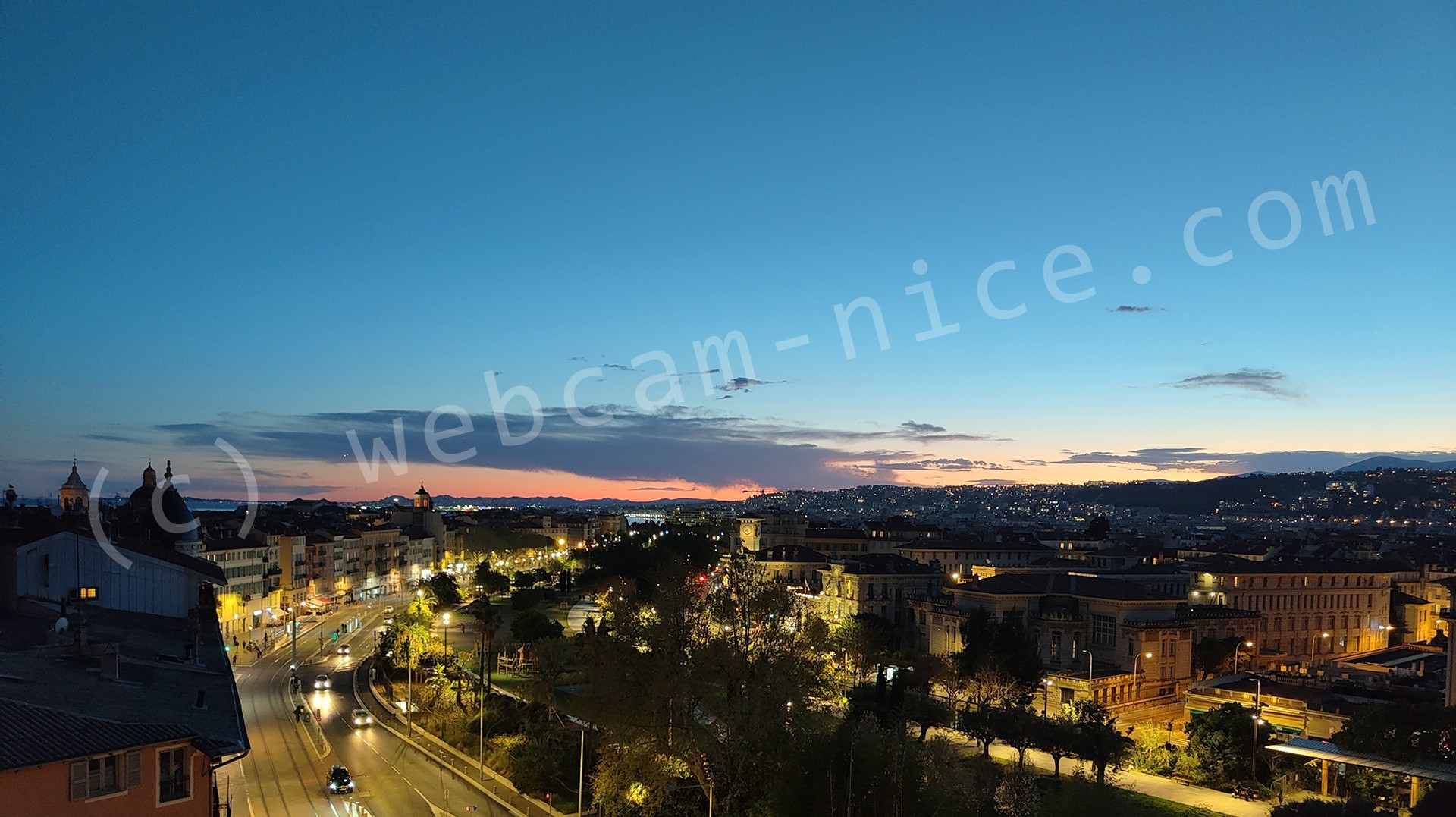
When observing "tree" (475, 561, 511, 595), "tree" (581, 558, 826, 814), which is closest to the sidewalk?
"tree" (581, 558, 826, 814)

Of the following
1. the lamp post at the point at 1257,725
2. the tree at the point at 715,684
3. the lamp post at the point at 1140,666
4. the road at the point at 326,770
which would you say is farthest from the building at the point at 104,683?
the lamp post at the point at 1140,666

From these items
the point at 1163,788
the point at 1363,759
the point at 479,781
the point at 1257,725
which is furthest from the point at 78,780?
the point at 1257,725

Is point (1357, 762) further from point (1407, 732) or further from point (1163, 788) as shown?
point (1163, 788)

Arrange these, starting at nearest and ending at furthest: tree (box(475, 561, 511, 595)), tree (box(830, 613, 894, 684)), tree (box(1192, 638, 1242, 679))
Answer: tree (box(830, 613, 894, 684)), tree (box(1192, 638, 1242, 679)), tree (box(475, 561, 511, 595))

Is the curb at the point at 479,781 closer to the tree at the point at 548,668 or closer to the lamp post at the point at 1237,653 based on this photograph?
the tree at the point at 548,668

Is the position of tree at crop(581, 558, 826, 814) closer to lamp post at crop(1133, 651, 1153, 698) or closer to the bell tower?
lamp post at crop(1133, 651, 1153, 698)
